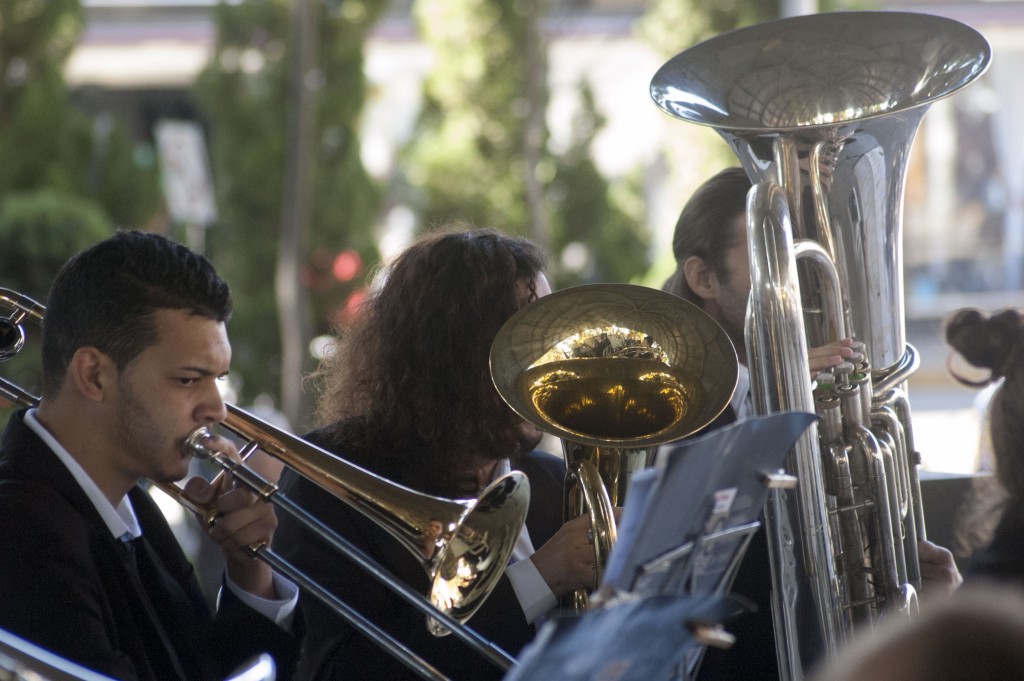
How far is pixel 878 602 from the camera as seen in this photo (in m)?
2.21

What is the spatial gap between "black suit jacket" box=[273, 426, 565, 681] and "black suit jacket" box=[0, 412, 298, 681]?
6.0 inches

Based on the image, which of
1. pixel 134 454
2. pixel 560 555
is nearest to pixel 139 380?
pixel 134 454

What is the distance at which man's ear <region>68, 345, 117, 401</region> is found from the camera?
2.05 meters

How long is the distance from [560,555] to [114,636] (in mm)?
725

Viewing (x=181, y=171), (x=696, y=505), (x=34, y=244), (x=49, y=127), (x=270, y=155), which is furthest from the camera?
(x=270, y=155)

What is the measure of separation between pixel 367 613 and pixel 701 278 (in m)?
1.19

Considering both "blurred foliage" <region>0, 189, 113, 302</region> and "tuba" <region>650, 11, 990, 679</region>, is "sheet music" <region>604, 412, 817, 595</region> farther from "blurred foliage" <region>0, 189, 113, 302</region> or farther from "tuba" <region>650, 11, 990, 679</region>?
"blurred foliage" <region>0, 189, 113, 302</region>

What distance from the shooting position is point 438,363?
7.70 feet

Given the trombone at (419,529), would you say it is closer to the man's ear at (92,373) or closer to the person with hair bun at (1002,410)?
the man's ear at (92,373)

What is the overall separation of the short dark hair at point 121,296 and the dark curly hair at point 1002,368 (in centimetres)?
170

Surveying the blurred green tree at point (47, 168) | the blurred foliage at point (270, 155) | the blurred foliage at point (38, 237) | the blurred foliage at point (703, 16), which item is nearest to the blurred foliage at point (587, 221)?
the blurred foliage at point (703, 16)

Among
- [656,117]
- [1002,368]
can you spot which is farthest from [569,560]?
[656,117]

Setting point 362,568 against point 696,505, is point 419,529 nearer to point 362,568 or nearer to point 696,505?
point 362,568

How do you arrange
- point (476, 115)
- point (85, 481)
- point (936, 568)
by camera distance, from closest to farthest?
point (85, 481), point (936, 568), point (476, 115)
